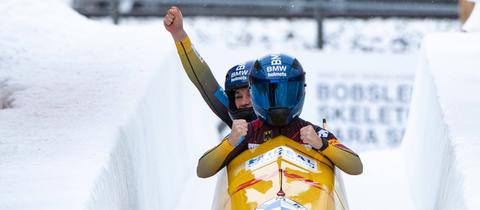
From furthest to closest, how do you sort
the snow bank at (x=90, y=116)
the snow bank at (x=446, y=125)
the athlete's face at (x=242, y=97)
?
the athlete's face at (x=242, y=97) → the snow bank at (x=446, y=125) → the snow bank at (x=90, y=116)

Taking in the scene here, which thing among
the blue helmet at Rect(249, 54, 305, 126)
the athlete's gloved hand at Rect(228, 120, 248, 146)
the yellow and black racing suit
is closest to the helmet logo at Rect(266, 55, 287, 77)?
the blue helmet at Rect(249, 54, 305, 126)

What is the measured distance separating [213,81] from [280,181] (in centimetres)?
191

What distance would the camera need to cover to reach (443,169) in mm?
7082

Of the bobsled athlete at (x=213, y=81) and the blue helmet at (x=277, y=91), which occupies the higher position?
the blue helmet at (x=277, y=91)

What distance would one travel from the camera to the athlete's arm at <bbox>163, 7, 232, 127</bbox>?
701cm

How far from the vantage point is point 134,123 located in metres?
7.27

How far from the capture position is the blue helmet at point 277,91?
595cm

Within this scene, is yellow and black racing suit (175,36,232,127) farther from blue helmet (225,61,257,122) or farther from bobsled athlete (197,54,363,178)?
bobsled athlete (197,54,363,178)

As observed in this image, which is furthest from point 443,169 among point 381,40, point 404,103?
point 381,40

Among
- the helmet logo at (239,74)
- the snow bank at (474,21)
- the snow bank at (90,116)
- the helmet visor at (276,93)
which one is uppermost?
the helmet visor at (276,93)

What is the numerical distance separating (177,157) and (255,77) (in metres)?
3.06

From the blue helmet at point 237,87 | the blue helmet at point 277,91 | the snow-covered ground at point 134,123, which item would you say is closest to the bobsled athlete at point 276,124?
the blue helmet at point 277,91

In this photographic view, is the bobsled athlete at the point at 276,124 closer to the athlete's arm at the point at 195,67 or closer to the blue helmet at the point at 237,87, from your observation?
the blue helmet at the point at 237,87

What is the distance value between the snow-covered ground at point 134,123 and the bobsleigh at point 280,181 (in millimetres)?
586
